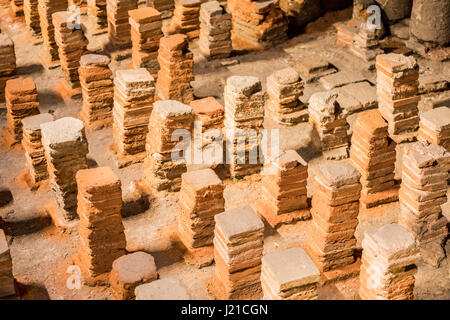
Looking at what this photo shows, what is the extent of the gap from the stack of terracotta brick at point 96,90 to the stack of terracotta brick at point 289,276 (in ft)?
19.4

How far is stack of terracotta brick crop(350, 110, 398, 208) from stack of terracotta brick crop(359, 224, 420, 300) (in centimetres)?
239

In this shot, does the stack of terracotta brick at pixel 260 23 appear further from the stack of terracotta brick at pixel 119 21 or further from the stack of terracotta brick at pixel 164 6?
the stack of terracotta brick at pixel 119 21

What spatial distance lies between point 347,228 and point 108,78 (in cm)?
556

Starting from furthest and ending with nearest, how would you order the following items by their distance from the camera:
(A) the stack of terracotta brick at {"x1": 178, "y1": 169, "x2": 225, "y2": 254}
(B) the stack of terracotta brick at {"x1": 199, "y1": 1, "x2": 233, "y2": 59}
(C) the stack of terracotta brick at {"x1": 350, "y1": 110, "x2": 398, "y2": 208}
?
(B) the stack of terracotta brick at {"x1": 199, "y1": 1, "x2": 233, "y2": 59} → (C) the stack of terracotta brick at {"x1": 350, "y1": 110, "x2": 398, "y2": 208} → (A) the stack of terracotta brick at {"x1": 178, "y1": 169, "x2": 225, "y2": 254}

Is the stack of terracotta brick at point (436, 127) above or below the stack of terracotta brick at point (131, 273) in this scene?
above

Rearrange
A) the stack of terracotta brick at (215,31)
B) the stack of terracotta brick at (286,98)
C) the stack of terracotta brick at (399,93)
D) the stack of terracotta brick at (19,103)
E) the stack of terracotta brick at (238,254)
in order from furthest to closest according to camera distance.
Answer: the stack of terracotta brick at (215,31) < the stack of terracotta brick at (286,98) < the stack of terracotta brick at (19,103) < the stack of terracotta brick at (399,93) < the stack of terracotta brick at (238,254)

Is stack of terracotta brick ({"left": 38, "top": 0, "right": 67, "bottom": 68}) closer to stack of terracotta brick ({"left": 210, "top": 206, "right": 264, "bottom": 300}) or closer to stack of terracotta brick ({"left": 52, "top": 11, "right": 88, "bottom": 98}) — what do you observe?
stack of terracotta brick ({"left": 52, "top": 11, "right": 88, "bottom": 98})

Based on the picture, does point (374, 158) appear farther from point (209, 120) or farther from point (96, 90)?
point (96, 90)

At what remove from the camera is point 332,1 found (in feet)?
60.8

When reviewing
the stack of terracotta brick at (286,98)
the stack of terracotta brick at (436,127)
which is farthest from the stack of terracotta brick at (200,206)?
A: the stack of terracotta brick at (436,127)

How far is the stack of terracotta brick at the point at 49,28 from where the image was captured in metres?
16.9

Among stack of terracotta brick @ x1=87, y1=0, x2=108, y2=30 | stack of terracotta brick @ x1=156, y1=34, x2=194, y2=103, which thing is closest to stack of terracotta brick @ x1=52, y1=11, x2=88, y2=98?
stack of terracotta brick @ x1=156, y1=34, x2=194, y2=103

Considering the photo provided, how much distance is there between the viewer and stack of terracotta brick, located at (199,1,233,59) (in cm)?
1647

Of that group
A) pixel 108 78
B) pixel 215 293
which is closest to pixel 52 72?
pixel 108 78
